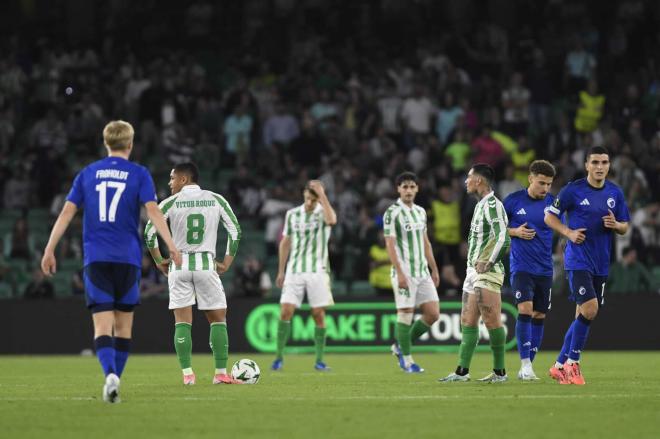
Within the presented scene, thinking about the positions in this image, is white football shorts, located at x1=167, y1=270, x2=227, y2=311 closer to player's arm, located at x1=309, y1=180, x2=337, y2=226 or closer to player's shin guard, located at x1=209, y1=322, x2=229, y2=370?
player's shin guard, located at x1=209, y1=322, x2=229, y2=370

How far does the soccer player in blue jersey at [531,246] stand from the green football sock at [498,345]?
799 mm

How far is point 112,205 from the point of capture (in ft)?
34.7

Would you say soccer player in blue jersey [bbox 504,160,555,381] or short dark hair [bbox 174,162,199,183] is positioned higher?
short dark hair [bbox 174,162,199,183]

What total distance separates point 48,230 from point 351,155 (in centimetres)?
678

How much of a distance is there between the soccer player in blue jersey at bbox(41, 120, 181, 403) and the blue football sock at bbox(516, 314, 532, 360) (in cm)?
483

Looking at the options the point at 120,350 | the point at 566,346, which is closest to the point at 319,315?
the point at 566,346

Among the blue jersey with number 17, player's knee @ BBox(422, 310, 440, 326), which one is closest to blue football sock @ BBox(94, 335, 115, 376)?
the blue jersey with number 17

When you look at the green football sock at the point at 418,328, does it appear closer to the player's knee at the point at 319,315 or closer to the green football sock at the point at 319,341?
the green football sock at the point at 319,341

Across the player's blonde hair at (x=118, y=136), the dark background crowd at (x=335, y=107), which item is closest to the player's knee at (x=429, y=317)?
the dark background crowd at (x=335, y=107)

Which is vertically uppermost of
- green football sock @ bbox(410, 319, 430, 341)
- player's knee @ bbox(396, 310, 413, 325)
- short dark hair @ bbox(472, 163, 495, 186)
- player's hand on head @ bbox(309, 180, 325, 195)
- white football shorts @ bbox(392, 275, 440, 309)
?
player's hand on head @ bbox(309, 180, 325, 195)

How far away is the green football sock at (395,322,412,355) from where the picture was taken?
1636cm

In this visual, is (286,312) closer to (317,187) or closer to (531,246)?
(317,187)

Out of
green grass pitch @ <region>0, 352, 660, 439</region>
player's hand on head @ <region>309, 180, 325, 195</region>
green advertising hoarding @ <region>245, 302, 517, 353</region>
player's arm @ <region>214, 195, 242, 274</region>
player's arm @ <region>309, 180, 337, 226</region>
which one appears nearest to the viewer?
green grass pitch @ <region>0, 352, 660, 439</region>

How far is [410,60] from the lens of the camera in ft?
98.6
